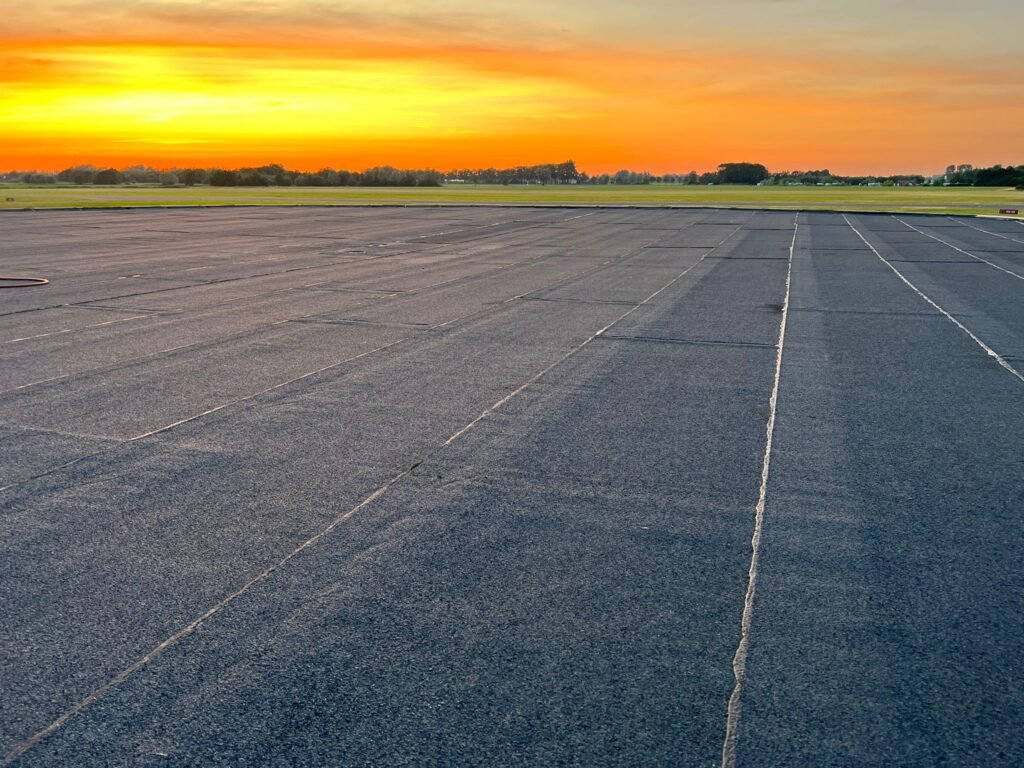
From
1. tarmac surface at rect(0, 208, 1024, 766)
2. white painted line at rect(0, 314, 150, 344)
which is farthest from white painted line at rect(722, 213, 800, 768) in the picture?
white painted line at rect(0, 314, 150, 344)

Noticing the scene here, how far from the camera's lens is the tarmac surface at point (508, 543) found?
168 inches

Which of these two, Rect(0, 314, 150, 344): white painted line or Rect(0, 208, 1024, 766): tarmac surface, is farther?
Rect(0, 314, 150, 344): white painted line

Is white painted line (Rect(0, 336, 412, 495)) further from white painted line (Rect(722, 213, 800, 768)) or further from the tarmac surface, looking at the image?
white painted line (Rect(722, 213, 800, 768))

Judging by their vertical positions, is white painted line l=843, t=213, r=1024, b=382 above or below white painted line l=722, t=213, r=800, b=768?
above

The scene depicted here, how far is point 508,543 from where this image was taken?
6.33m

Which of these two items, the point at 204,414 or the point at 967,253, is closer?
the point at 204,414

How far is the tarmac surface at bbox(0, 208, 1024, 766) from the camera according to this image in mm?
4258

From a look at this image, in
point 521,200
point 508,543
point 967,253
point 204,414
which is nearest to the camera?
point 508,543

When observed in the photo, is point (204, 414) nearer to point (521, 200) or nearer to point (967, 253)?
point (967, 253)

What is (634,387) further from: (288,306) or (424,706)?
(288,306)

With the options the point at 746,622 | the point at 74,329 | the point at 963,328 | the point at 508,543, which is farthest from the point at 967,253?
the point at 746,622

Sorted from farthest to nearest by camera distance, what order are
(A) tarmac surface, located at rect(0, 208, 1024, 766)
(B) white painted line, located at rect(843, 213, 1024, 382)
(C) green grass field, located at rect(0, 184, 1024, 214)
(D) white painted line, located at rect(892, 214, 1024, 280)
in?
(C) green grass field, located at rect(0, 184, 1024, 214), (D) white painted line, located at rect(892, 214, 1024, 280), (B) white painted line, located at rect(843, 213, 1024, 382), (A) tarmac surface, located at rect(0, 208, 1024, 766)

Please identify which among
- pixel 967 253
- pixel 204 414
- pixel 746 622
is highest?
pixel 967 253

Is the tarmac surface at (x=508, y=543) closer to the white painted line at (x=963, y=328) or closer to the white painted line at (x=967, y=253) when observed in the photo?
the white painted line at (x=963, y=328)
